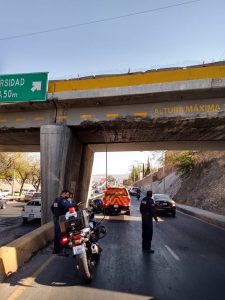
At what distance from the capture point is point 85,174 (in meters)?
28.6

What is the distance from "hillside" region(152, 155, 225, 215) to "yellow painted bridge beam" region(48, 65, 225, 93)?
16.9 metres

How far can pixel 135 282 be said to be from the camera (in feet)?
24.6

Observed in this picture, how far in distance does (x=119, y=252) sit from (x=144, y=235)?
0.97m

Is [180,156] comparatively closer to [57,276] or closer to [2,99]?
[2,99]

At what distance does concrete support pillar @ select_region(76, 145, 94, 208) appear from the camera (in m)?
27.0

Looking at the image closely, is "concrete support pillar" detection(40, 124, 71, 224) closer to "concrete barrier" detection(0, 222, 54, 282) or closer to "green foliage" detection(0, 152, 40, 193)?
"concrete barrier" detection(0, 222, 54, 282)

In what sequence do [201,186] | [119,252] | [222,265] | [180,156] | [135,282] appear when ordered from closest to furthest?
[135,282] < [222,265] < [119,252] < [201,186] < [180,156]

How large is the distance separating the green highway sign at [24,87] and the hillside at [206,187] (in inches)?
744

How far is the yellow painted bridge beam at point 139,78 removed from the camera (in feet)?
53.2

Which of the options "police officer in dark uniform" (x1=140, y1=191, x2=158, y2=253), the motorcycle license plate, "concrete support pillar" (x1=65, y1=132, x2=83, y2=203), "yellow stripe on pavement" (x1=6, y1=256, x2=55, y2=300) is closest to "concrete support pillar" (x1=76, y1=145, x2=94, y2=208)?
"concrete support pillar" (x1=65, y1=132, x2=83, y2=203)

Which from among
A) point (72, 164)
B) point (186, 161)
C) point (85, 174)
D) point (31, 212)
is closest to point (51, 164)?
point (72, 164)

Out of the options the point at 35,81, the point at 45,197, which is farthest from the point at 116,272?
the point at 35,81

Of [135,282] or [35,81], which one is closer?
[135,282]

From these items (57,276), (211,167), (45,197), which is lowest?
(57,276)
